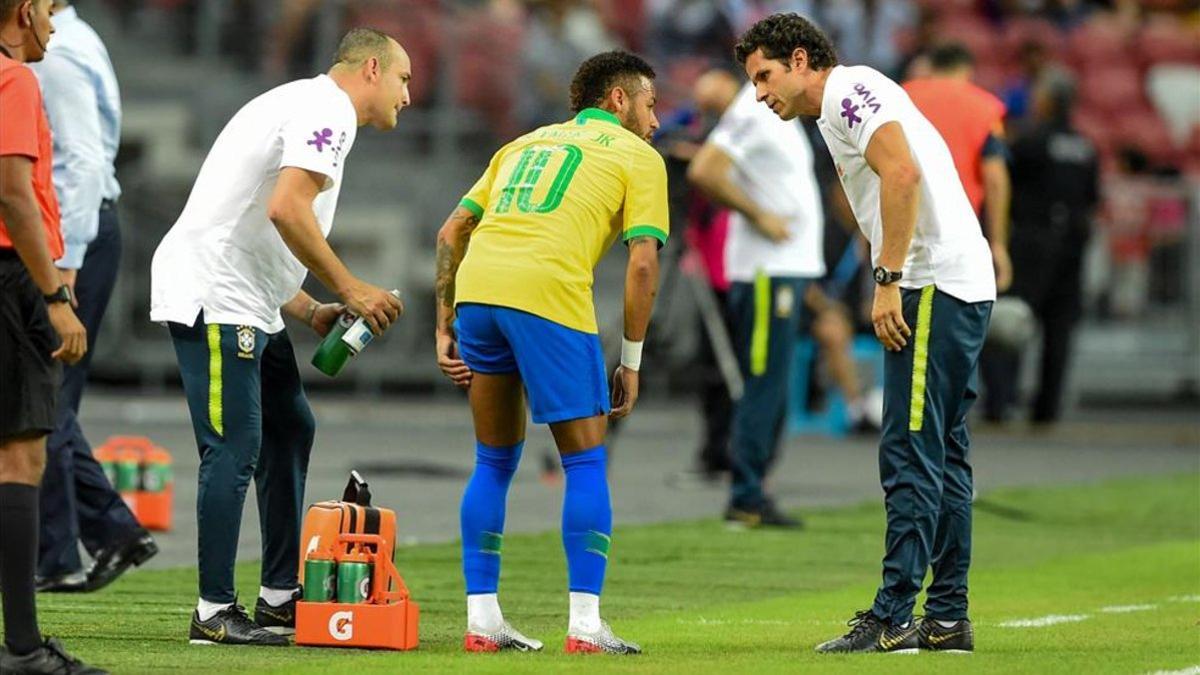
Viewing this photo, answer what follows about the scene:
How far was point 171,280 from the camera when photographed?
7.97 m

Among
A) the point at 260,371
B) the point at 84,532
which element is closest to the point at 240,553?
the point at 84,532

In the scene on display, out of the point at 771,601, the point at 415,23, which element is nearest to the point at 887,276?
the point at 771,601

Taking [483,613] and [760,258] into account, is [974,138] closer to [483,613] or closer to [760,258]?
[760,258]

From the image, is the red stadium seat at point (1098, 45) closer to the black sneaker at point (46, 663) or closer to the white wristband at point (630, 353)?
the white wristband at point (630, 353)

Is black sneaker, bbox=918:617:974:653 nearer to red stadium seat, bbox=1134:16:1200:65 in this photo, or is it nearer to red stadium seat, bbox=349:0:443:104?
red stadium seat, bbox=349:0:443:104

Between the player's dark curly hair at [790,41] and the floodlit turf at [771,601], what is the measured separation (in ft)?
6.50

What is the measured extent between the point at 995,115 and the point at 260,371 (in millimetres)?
5304

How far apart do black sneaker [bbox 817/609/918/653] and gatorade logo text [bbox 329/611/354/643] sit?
154 centimetres

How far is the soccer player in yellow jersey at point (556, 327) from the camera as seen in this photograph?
25.1ft

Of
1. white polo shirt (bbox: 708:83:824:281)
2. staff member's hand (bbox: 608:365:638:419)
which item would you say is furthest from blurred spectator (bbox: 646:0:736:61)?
staff member's hand (bbox: 608:365:638:419)

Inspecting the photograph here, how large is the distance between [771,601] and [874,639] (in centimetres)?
186

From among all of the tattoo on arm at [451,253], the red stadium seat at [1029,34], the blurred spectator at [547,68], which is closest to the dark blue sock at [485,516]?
the tattoo on arm at [451,253]

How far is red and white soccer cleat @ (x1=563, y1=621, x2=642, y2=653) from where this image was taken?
7.58 meters

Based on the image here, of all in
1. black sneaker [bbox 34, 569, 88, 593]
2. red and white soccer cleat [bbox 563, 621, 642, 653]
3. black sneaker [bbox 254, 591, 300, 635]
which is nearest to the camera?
red and white soccer cleat [bbox 563, 621, 642, 653]
